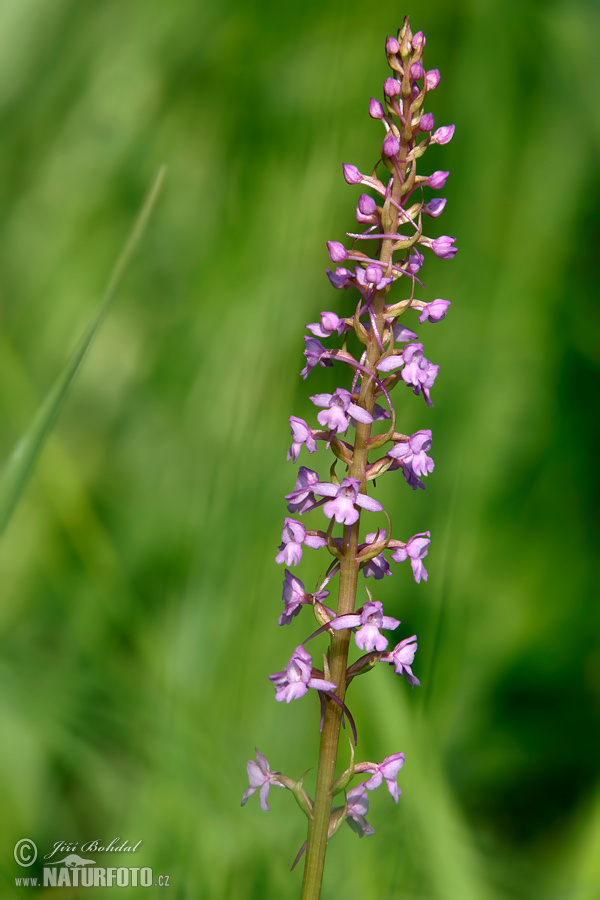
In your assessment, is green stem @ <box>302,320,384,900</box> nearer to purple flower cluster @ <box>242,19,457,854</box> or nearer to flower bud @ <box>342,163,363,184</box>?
purple flower cluster @ <box>242,19,457,854</box>

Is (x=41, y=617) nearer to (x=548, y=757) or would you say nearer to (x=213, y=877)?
(x=213, y=877)

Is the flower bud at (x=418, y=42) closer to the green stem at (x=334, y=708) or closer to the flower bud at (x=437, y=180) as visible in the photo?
the flower bud at (x=437, y=180)

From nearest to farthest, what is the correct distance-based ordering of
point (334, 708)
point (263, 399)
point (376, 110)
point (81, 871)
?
point (334, 708) → point (376, 110) → point (81, 871) → point (263, 399)

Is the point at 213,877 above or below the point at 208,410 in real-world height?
below

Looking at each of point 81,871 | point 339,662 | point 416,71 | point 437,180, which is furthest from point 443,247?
point 81,871

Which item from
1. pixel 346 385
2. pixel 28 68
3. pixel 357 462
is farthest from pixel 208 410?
pixel 357 462

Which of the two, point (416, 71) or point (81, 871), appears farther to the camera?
point (81, 871)

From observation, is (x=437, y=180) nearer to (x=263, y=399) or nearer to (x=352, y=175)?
(x=352, y=175)
